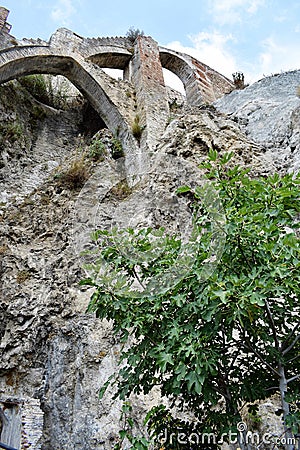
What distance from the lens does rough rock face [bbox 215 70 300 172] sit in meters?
6.86

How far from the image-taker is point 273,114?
26.9 feet

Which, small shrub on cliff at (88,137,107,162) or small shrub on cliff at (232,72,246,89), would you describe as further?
small shrub on cliff at (232,72,246,89)

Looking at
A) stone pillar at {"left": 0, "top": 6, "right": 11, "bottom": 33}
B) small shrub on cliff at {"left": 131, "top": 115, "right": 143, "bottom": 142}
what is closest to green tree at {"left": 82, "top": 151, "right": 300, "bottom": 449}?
small shrub on cliff at {"left": 131, "top": 115, "right": 143, "bottom": 142}

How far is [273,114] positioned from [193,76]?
5.88 meters

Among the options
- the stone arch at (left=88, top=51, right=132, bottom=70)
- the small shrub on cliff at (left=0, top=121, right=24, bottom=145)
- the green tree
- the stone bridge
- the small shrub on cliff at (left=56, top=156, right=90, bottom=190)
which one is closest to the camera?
the green tree

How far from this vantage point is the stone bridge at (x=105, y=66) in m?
8.85

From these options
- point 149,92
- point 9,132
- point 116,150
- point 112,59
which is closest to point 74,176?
point 116,150

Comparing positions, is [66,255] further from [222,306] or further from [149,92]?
[149,92]

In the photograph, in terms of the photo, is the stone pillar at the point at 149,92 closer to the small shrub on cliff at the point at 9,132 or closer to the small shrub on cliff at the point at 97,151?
the small shrub on cliff at the point at 97,151

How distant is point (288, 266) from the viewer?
2715 millimetres

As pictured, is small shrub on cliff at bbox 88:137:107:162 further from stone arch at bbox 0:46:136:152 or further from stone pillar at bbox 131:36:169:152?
stone pillar at bbox 131:36:169:152

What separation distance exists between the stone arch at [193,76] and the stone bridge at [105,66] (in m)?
1.86

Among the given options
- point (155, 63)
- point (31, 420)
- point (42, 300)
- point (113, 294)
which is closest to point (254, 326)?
point (113, 294)

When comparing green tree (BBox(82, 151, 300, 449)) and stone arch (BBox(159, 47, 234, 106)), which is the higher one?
stone arch (BBox(159, 47, 234, 106))
